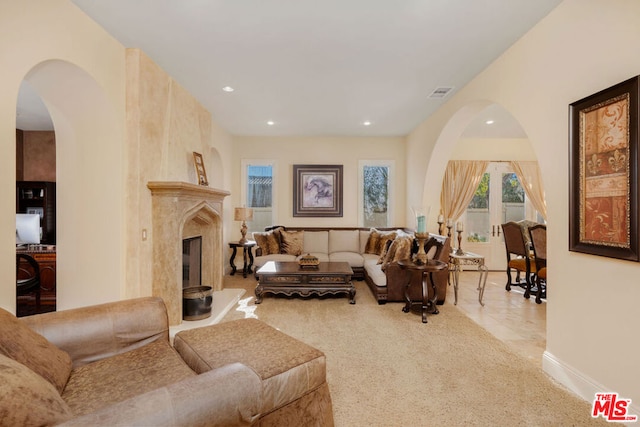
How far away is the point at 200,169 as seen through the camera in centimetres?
418

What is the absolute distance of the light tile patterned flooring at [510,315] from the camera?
2.92 metres

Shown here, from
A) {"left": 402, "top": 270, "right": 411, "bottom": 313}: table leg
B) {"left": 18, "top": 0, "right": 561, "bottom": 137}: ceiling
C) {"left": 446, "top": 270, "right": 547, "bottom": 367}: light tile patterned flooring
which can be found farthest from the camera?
{"left": 402, "top": 270, "right": 411, "bottom": 313}: table leg

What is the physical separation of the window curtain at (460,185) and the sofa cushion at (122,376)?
5811mm

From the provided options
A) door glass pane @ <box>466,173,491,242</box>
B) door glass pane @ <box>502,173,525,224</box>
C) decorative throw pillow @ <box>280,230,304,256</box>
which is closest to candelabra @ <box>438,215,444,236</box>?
door glass pane @ <box>466,173,491,242</box>

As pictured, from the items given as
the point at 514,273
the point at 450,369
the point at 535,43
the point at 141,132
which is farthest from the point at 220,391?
→ the point at 514,273

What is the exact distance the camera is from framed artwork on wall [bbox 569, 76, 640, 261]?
176 cm

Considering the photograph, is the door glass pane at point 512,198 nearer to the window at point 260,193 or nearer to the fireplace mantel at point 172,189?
the window at point 260,193

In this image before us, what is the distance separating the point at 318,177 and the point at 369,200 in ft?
3.99

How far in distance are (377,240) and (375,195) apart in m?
1.21

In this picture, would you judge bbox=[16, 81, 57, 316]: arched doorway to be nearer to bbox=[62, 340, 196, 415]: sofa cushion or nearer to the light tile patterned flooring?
bbox=[62, 340, 196, 415]: sofa cushion

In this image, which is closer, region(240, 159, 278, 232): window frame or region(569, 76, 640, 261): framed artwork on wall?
region(569, 76, 640, 261): framed artwork on wall

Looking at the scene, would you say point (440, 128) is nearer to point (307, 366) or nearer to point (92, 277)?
point (307, 366)

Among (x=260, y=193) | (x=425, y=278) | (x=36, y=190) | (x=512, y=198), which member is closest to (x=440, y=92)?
(x=425, y=278)

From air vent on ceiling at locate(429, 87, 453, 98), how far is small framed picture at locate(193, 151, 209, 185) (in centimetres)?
330
